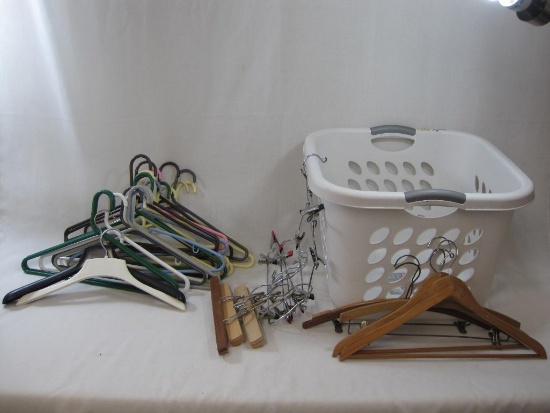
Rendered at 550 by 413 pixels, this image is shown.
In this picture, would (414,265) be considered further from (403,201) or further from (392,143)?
(392,143)

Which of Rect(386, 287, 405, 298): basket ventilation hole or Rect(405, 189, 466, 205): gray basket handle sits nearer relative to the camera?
Rect(405, 189, 466, 205): gray basket handle

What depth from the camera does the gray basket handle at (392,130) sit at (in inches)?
49.5

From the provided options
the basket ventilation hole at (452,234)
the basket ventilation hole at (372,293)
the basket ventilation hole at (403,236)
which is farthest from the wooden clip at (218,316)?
the basket ventilation hole at (452,234)

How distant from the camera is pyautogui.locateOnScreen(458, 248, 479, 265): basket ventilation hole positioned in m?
1.01

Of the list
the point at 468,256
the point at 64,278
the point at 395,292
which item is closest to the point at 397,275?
the point at 395,292

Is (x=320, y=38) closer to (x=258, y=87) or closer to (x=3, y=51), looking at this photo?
(x=258, y=87)

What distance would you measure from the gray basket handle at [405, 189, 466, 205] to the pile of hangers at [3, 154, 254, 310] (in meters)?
0.60

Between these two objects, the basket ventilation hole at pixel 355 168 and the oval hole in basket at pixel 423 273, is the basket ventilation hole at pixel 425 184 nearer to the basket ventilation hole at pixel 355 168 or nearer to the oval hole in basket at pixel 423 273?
the basket ventilation hole at pixel 355 168

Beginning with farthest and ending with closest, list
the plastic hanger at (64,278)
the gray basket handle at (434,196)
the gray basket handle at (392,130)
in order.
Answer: the gray basket handle at (392,130) < the plastic hanger at (64,278) < the gray basket handle at (434,196)

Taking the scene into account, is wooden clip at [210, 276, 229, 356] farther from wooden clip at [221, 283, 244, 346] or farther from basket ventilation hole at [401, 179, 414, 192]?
basket ventilation hole at [401, 179, 414, 192]

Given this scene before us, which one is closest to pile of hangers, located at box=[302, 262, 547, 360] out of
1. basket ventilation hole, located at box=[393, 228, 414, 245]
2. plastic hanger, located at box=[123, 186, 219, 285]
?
basket ventilation hole, located at box=[393, 228, 414, 245]

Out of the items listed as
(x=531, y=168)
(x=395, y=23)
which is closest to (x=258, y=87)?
(x=395, y=23)

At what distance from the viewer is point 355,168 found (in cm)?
130

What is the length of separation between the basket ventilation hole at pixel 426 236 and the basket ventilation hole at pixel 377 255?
0.08 meters
